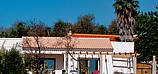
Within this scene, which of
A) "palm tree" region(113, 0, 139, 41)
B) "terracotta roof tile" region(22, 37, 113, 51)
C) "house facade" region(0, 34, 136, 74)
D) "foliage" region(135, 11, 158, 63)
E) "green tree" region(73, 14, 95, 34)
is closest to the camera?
"house facade" region(0, 34, 136, 74)

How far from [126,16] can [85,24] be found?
20734mm

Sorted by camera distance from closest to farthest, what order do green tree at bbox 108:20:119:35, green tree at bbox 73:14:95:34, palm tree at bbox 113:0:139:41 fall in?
palm tree at bbox 113:0:139:41, green tree at bbox 108:20:119:35, green tree at bbox 73:14:95:34

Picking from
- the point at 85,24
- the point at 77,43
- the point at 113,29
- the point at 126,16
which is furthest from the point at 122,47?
the point at 85,24

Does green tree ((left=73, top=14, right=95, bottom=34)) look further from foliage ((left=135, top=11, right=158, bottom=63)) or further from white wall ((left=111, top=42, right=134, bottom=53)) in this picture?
white wall ((left=111, top=42, right=134, bottom=53))

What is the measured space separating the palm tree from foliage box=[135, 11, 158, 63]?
151cm

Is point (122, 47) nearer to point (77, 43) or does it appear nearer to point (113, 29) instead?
point (77, 43)

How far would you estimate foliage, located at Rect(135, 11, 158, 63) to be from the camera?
91.9ft

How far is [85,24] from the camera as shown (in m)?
52.3

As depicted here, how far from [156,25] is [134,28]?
4007 mm

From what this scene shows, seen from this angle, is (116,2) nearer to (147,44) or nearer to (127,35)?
(127,35)

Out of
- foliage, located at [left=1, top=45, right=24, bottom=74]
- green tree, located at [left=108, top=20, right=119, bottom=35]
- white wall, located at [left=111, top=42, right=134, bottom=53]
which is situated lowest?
foliage, located at [left=1, top=45, right=24, bottom=74]

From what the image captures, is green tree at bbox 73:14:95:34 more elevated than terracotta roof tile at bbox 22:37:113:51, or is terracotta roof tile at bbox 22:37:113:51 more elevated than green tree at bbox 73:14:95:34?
green tree at bbox 73:14:95:34

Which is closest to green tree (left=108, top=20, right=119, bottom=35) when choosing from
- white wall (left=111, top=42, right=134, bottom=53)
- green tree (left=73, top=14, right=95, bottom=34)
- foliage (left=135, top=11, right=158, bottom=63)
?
green tree (left=73, top=14, right=95, bottom=34)

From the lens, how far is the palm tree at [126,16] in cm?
3169
